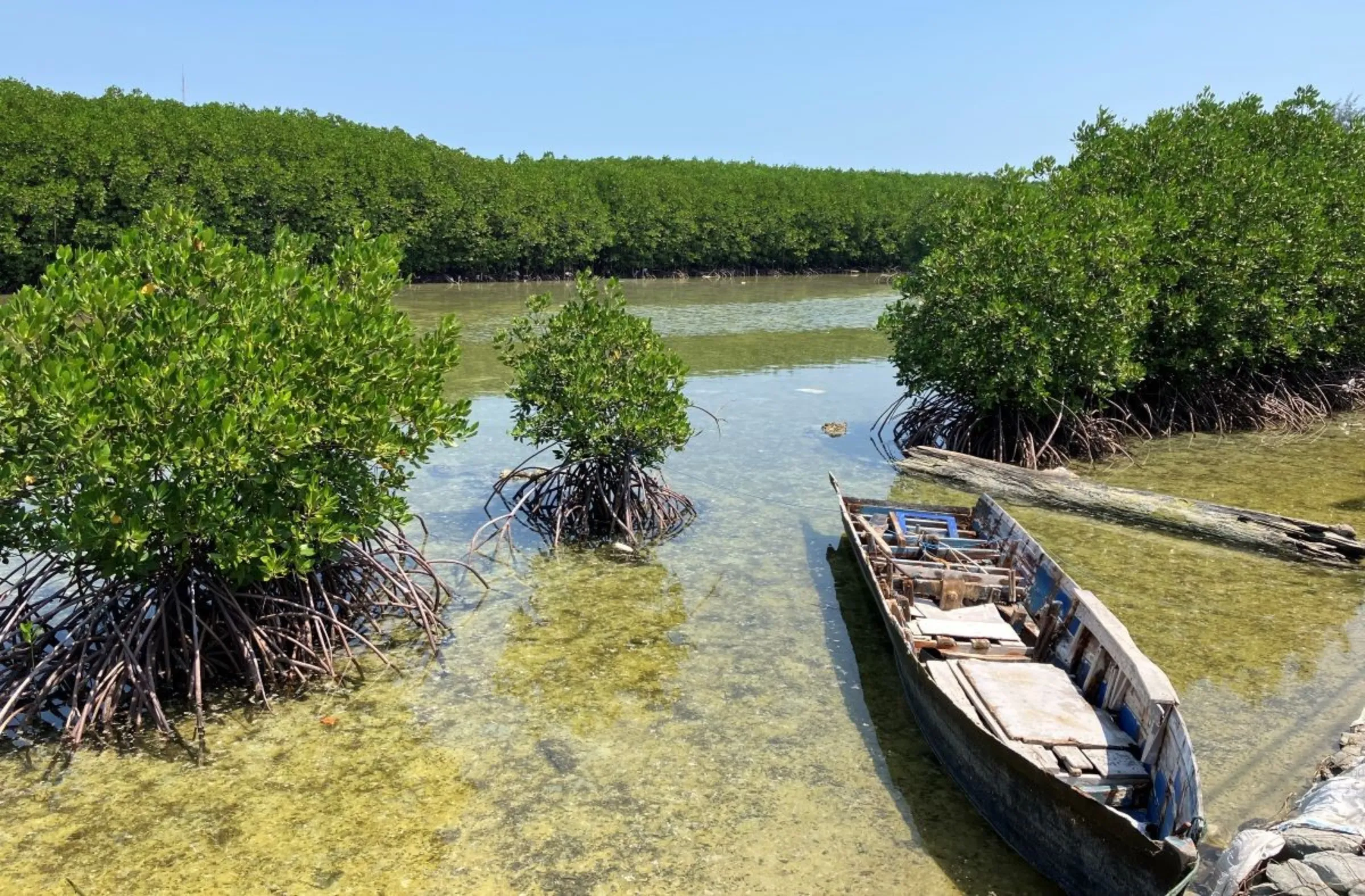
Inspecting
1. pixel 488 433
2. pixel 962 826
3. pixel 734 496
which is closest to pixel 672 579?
pixel 734 496

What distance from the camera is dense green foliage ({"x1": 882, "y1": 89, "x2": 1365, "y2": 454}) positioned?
14430 millimetres

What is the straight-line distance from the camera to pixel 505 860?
5539 mm

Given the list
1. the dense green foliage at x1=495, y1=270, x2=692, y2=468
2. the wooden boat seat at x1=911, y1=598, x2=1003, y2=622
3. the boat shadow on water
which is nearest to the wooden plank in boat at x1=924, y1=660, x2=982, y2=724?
the boat shadow on water

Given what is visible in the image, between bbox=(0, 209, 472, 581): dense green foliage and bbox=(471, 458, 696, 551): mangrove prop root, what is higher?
bbox=(0, 209, 472, 581): dense green foliage

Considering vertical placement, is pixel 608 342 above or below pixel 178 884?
above

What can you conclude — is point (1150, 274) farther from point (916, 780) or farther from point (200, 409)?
point (200, 409)

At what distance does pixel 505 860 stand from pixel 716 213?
56.1 metres

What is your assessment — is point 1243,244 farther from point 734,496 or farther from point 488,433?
point 488,433

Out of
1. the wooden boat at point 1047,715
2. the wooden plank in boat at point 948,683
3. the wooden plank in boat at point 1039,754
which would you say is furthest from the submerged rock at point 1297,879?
the wooden plank in boat at point 948,683

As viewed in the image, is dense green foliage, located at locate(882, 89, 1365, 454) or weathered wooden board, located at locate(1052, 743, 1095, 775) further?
dense green foliage, located at locate(882, 89, 1365, 454)

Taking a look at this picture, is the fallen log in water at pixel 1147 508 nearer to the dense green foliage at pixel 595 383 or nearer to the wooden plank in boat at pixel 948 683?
the dense green foliage at pixel 595 383

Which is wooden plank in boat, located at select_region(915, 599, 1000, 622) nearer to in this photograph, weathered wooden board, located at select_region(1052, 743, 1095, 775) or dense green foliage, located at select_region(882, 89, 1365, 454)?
weathered wooden board, located at select_region(1052, 743, 1095, 775)

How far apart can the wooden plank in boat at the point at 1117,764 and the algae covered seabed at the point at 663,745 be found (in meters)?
0.70

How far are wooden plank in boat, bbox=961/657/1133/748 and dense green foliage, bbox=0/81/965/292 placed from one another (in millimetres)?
11362
